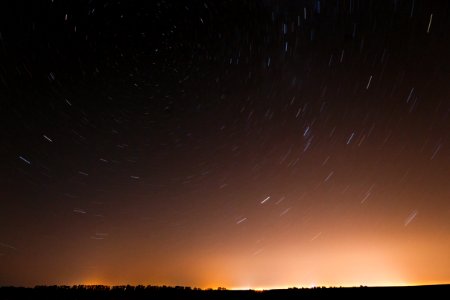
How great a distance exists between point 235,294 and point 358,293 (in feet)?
12.9

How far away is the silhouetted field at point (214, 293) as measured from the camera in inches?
375

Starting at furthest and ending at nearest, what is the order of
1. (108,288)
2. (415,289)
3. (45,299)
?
(108,288) < (45,299) < (415,289)

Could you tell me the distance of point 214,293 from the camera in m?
12.7

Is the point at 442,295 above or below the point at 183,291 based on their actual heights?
below

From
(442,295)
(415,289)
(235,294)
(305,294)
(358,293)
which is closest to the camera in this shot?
(442,295)

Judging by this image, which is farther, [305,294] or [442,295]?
[305,294]

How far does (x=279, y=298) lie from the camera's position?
11172mm

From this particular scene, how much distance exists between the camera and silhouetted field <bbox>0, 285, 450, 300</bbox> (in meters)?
9.53

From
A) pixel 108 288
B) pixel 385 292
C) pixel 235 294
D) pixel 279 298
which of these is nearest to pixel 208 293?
pixel 235 294

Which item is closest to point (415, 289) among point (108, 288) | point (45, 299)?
point (108, 288)

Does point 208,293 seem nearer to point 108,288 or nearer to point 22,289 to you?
point 108,288

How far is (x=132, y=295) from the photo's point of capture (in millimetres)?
13375

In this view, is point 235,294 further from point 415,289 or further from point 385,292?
point 415,289

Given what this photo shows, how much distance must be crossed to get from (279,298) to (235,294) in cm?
162
